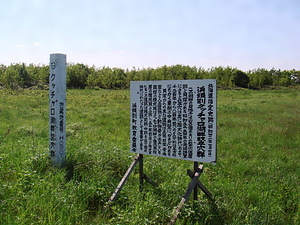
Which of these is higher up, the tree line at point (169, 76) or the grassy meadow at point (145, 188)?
the tree line at point (169, 76)

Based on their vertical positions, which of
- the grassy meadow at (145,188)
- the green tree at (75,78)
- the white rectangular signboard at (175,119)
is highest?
the green tree at (75,78)

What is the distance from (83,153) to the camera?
4.77 metres

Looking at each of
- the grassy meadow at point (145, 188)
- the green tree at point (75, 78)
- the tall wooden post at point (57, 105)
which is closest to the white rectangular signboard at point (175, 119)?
the grassy meadow at point (145, 188)

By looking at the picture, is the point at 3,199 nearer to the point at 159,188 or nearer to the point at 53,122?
the point at 53,122

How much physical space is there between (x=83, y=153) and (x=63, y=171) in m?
0.78

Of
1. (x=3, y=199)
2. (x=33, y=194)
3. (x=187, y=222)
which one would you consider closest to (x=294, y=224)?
(x=187, y=222)

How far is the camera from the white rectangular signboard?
321cm

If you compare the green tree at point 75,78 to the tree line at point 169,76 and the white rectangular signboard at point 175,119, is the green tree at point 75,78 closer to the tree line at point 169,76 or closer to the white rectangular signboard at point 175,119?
the tree line at point 169,76

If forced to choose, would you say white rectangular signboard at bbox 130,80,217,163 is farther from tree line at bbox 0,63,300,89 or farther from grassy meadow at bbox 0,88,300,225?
tree line at bbox 0,63,300,89

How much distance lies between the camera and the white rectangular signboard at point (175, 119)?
3.21m

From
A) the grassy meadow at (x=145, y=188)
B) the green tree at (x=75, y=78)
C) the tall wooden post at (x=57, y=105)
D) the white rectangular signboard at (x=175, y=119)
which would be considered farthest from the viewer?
the green tree at (x=75, y=78)

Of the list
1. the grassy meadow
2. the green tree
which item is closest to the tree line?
the green tree

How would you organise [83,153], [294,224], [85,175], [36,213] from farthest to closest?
1. [83,153]
2. [85,175]
3. [294,224]
4. [36,213]

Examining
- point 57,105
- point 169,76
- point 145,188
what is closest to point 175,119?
point 145,188
